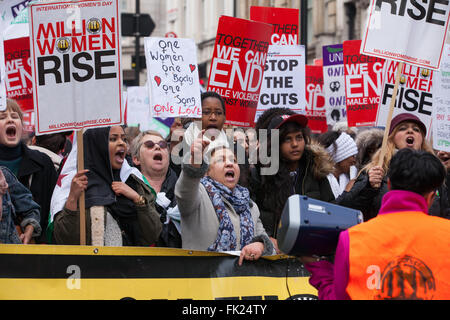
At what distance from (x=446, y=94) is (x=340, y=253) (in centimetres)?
532

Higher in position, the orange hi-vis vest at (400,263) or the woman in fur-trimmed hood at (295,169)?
the woman in fur-trimmed hood at (295,169)

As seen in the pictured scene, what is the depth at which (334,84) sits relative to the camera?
1126 cm

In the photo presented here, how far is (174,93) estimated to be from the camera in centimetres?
956

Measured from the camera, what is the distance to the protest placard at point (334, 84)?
36.5ft

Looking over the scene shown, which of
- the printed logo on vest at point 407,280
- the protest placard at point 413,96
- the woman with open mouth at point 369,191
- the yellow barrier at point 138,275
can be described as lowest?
the yellow barrier at point 138,275

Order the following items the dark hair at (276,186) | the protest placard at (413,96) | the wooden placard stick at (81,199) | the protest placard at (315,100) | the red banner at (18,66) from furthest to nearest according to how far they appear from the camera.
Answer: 1. the protest placard at (315,100)
2. the red banner at (18,66)
3. the protest placard at (413,96)
4. the dark hair at (276,186)
5. the wooden placard stick at (81,199)

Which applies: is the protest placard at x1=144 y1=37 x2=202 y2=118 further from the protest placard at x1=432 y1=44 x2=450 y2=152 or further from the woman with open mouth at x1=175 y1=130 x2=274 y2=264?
the woman with open mouth at x1=175 y1=130 x2=274 y2=264

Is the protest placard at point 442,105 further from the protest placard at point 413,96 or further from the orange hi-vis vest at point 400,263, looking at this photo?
the orange hi-vis vest at point 400,263

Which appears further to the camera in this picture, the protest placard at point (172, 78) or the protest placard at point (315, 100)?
the protest placard at point (315, 100)

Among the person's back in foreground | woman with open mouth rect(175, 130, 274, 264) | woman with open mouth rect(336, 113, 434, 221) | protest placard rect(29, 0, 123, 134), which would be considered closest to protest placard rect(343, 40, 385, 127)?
woman with open mouth rect(336, 113, 434, 221)

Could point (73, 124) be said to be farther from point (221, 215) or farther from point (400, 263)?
point (400, 263)

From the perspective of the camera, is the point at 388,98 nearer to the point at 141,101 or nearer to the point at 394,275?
the point at 394,275

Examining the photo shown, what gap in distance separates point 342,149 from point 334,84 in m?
3.00

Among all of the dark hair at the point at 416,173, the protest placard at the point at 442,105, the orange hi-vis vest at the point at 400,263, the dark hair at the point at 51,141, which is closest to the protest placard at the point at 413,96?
the protest placard at the point at 442,105
